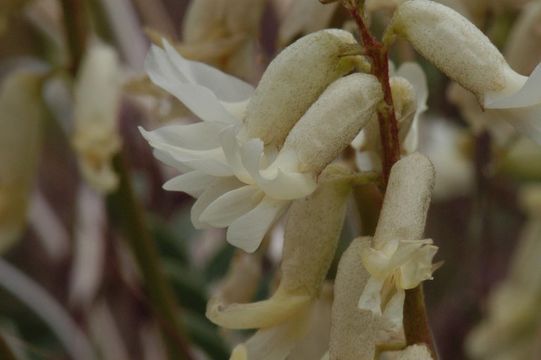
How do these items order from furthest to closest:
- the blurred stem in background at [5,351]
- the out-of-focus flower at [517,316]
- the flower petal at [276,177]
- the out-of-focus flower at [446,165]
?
the out-of-focus flower at [446,165], the out-of-focus flower at [517,316], the blurred stem in background at [5,351], the flower petal at [276,177]

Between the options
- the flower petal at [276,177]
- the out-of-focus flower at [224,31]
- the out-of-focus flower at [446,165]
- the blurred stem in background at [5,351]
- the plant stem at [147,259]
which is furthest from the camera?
the out-of-focus flower at [446,165]

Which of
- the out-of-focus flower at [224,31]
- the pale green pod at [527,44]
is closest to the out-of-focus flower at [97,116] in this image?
the out-of-focus flower at [224,31]

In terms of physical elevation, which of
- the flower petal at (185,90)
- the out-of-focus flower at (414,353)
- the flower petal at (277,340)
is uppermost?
the flower petal at (185,90)

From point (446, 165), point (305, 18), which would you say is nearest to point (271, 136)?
point (305, 18)

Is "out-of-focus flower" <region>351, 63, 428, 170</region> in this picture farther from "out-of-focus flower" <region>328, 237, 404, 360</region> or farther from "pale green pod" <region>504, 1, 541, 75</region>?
"pale green pod" <region>504, 1, 541, 75</region>

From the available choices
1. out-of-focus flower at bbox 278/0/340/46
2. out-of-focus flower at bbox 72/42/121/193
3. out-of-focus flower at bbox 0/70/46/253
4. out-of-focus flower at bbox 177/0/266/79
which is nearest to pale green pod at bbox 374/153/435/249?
out-of-focus flower at bbox 278/0/340/46

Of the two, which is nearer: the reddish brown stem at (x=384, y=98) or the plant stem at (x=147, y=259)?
the reddish brown stem at (x=384, y=98)

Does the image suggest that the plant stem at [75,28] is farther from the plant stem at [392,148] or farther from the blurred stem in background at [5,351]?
the plant stem at [392,148]
